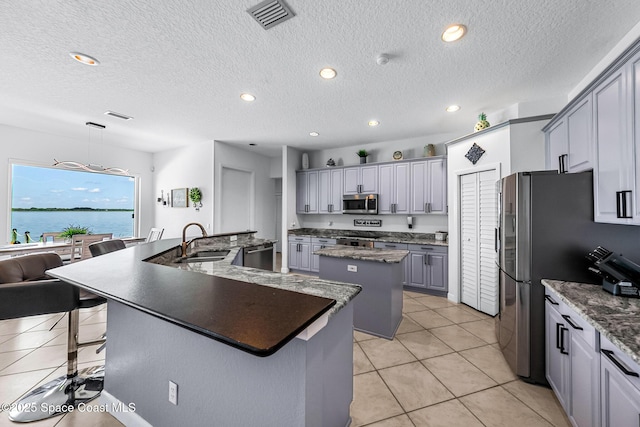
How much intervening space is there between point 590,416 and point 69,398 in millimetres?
3186

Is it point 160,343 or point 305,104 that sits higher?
point 305,104

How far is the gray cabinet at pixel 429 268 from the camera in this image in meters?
3.95

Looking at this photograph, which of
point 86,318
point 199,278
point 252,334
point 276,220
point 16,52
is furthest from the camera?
point 276,220

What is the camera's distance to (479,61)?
7.44 ft

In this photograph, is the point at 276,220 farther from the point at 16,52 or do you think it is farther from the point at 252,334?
the point at 252,334

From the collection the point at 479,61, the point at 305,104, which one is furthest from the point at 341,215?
the point at 479,61

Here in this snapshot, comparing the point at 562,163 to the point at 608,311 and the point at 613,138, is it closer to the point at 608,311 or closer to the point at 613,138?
the point at 613,138

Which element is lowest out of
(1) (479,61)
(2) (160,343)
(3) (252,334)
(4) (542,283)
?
(2) (160,343)

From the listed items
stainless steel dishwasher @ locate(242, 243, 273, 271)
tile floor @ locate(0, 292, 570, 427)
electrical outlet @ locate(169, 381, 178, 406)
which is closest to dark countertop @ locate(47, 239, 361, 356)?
electrical outlet @ locate(169, 381, 178, 406)

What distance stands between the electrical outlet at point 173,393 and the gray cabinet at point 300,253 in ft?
13.4

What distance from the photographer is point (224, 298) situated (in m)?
1.06

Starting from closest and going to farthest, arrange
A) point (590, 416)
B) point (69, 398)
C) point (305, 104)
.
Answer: point (590, 416) → point (69, 398) → point (305, 104)

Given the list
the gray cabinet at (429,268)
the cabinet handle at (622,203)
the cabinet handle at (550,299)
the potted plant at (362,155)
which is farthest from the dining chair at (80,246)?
the cabinet handle at (622,203)

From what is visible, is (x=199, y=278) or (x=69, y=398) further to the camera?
(x=69, y=398)
